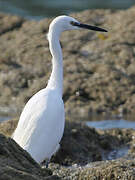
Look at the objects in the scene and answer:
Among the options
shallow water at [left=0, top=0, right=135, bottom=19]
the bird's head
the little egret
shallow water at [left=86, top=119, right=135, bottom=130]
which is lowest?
shallow water at [left=86, top=119, right=135, bottom=130]

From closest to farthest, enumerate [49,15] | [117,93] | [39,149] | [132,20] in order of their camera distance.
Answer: [39,149] < [117,93] < [132,20] < [49,15]

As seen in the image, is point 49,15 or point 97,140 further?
point 49,15

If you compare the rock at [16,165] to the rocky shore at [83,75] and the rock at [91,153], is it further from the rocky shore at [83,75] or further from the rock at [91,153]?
the rocky shore at [83,75]

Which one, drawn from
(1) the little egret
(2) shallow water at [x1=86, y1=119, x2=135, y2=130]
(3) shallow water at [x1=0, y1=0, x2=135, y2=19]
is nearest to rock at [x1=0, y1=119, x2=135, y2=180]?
(1) the little egret

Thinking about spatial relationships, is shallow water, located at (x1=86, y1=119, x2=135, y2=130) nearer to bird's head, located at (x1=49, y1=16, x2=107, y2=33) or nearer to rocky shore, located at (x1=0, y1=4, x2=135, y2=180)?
rocky shore, located at (x1=0, y1=4, x2=135, y2=180)

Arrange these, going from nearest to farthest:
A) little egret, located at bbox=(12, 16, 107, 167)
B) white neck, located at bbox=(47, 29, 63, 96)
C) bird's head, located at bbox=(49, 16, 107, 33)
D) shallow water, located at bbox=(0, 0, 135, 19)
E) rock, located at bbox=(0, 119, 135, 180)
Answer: rock, located at bbox=(0, 119, 135, 180), little egret, located at bbox=(12, 16, 107, 167), white neck, located at bbox=(47, 29, 63, 96), bird's head, located at bbox=(49, 16, 107, 33), shallow water, located at bbox=(0, 0, 135, 19)

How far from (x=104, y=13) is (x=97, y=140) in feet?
17.1

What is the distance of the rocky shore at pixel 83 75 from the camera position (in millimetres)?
6957

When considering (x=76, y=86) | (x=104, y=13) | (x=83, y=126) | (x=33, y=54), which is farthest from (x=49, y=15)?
(x=83, y=126)

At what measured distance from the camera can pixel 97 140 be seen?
7164 mm

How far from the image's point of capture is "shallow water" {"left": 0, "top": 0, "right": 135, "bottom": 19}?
57.1 ft

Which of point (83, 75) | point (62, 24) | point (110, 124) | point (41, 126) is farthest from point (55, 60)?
point (83, 75)

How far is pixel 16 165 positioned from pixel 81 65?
7219 mm

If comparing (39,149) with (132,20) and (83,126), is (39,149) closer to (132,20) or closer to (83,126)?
(83,126)
